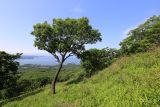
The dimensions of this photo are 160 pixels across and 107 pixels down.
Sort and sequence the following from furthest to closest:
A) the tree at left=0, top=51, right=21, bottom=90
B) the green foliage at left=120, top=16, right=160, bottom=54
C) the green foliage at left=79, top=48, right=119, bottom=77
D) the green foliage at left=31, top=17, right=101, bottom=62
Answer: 1. the green foliage at left=79, top=48, right=119, bottom=77
2. the tree at left=0, top=51, right=21, bottom=90
3. the green foliage at left=120, top=16, right=160, bottom=54
4. the green foliage at left=31, top=17, right=101, bottom=62

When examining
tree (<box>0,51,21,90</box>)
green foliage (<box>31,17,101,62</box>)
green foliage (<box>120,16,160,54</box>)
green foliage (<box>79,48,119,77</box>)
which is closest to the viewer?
green foliage (<box>31,17,101,62</box>)

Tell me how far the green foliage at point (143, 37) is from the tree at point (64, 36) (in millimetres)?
9694

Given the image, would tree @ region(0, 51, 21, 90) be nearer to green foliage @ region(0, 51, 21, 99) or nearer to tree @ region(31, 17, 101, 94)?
green foliage @ region(0, 51, 21, 99)

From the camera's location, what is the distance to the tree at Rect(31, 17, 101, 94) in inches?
1160

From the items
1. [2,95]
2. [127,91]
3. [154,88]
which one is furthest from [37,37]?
[2,95]

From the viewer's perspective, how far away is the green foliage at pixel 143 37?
3759cm

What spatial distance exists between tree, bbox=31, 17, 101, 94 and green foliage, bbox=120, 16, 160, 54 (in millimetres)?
9694

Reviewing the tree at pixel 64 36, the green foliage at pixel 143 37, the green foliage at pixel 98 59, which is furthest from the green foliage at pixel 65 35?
the green foliage at pixel 98 59

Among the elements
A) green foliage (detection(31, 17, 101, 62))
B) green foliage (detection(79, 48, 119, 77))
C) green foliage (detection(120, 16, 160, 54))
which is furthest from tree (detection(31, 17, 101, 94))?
green foliage (detection(79, 48, 119, 77))

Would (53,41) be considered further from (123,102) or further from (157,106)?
(157,106)

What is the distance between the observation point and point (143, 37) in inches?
1606

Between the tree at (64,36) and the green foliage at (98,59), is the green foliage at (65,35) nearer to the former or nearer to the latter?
the tree at (64,36)

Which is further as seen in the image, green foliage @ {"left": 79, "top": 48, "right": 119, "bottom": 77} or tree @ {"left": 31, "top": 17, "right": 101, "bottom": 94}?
green foliage @ {"left": 79, "top": 48, "right": 119, "bottom": 77}

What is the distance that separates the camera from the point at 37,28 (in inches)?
1197
